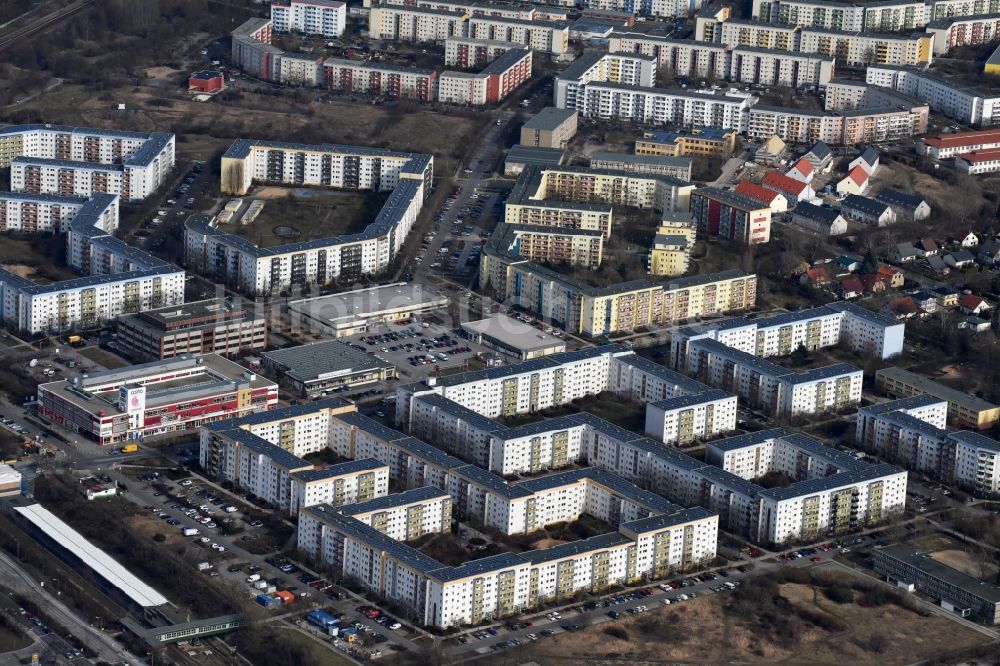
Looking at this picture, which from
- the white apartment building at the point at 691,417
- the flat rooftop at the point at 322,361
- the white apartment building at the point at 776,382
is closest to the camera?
the white apartment building at the point at 691,417

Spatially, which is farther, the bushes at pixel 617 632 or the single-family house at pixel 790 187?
the single-family house at pixel 790 187

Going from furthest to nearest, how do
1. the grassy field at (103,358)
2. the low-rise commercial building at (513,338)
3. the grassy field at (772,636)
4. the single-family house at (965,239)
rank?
the single-family house at (965,239) → the low-rise commercial building at (513,338) → the grassy field at (103,358) → the grassy field at (772,636)

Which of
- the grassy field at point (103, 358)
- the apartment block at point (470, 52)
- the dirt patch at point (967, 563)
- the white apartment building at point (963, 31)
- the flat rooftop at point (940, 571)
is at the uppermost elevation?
the white apartment building at point (963, 31)

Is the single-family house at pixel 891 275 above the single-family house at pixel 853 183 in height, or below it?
below

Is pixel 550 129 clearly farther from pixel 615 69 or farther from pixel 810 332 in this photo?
pixel 810 332

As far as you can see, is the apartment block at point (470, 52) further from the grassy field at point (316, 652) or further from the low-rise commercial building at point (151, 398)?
the grassy field at point (316, 652)

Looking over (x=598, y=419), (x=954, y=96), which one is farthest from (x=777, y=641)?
(x=954, y=96)

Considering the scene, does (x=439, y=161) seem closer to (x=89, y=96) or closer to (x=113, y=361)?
(x=89, y=96)

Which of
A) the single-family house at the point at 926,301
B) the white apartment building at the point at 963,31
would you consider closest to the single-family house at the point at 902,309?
the single-family house at the point at 926,301
